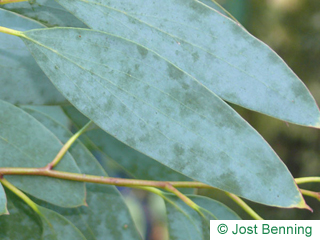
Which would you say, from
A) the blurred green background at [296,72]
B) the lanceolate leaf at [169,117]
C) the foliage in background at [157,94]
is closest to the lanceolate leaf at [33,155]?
the foliage in background at [157,94]

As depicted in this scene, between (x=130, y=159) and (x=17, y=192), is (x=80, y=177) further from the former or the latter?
(x=130, y=159)

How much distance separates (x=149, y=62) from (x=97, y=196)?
29 cm

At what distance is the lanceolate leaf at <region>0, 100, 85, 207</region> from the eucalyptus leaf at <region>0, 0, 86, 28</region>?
140 millimetres

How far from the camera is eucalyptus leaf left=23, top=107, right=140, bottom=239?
0.56 meters

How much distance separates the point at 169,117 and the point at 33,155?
0.77 feet

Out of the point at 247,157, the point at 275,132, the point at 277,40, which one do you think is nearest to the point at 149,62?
the point at 247,157

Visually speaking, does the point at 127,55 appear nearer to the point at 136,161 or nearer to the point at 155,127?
the point at 155,127

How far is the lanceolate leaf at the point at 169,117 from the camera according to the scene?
352mm

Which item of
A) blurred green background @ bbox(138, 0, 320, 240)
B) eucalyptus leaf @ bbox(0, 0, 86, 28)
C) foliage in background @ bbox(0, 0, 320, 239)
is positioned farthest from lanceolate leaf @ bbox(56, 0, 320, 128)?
blurred green background @ bbox(138, 0, 320, 240)

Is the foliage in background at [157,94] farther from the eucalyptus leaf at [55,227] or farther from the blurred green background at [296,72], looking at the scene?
the blurred green background at [296,72]

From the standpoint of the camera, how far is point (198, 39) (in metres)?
0.42

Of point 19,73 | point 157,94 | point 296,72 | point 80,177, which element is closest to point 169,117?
point 157,94

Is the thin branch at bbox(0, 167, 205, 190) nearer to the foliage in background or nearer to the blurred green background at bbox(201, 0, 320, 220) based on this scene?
the foliage in background

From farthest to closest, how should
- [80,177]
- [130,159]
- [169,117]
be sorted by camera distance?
[130,159], [80,177], [169,117]
